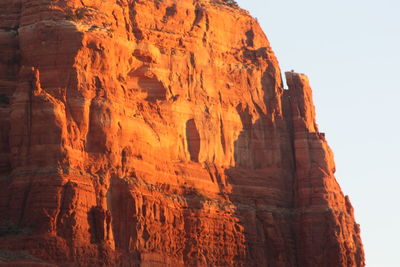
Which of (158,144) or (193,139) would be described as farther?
(193,139)

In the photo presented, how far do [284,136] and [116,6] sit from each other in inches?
616

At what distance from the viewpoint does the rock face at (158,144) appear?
90.0 metres

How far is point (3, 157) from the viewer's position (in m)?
92.2

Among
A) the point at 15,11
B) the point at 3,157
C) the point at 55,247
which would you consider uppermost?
the point at 15,11

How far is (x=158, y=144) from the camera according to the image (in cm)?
9806

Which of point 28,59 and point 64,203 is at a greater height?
point 28,59

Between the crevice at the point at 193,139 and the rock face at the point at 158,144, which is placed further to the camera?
the crevice at the point at 193,139

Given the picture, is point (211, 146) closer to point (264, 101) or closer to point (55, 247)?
point (264, 101)

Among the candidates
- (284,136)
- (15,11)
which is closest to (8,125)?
(15,11)

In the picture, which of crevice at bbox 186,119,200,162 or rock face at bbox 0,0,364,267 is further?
crevice at bbox 186,119,200,162

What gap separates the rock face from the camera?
9000cm

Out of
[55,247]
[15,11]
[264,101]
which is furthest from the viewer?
[264,101]

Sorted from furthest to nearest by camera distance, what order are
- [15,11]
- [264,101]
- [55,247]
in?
[264,101] < [15,11] < [55,247]

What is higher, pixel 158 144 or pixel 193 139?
pixel 193 139
